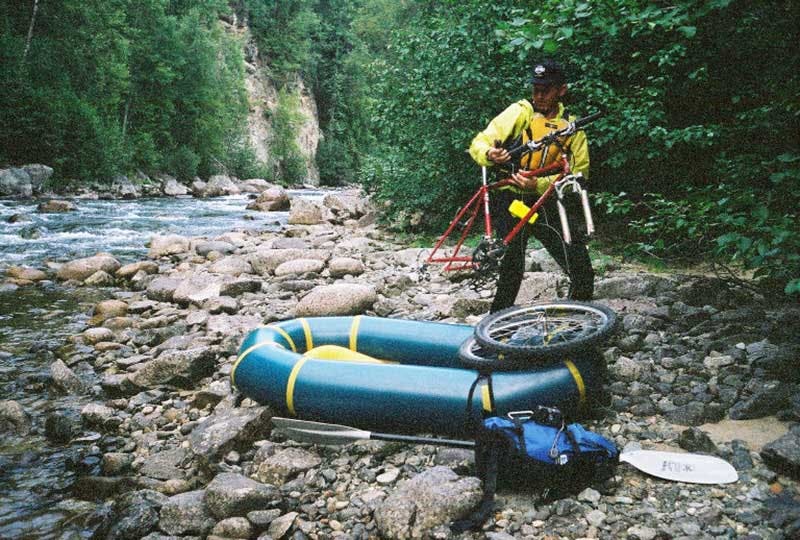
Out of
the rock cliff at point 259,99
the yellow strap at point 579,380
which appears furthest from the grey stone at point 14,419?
the rock cliff at point 259,99

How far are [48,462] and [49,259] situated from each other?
8.35m

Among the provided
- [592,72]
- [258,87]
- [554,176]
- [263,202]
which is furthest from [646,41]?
[258,87]

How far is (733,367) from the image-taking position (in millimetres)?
3787

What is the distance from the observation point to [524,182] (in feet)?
13.0

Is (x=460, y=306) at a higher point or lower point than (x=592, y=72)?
lower

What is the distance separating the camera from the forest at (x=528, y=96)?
356 cm

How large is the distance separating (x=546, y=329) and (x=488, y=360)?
19.6 inches

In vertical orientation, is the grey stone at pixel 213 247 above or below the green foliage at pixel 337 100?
below

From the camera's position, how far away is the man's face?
150 inches

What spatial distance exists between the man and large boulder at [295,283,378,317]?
2133 millimetres

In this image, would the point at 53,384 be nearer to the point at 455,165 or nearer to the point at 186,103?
the point at 455,165

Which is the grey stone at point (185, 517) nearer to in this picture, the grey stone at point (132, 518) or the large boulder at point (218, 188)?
the grey stone at point (132, 518)

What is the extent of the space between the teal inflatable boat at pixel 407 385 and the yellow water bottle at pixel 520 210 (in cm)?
92

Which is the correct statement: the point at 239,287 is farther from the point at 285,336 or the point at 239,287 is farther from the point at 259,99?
the point at 259,99
